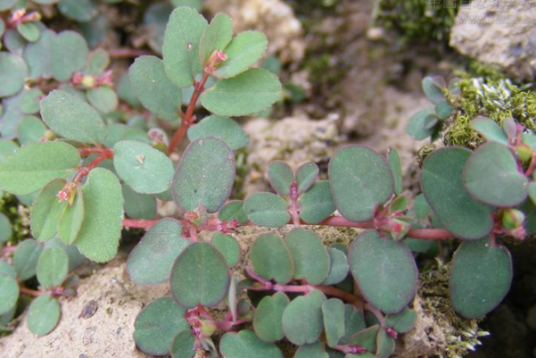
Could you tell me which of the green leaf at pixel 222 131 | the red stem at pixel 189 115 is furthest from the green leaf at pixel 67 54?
the green leaf at pixel 222 131

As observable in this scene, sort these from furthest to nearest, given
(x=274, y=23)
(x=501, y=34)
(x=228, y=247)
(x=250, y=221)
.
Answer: (x=274, y=23), (x=501, y=34), (x=250, y=221), (x=228, y=247)

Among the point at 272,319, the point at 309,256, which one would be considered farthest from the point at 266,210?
the point at 272,319

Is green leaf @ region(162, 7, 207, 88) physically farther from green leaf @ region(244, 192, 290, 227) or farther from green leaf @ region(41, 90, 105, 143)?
green leaf @ region(244, 192, 290, 227)

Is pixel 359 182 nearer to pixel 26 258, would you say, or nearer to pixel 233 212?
pixel 233 212

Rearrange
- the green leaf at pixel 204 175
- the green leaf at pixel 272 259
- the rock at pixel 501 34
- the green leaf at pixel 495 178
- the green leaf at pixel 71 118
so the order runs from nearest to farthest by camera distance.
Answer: the green leaf at pixel 495 178
the green leaf at pixel 272 259
the green leaf at pixel 204 175
the green leaf at pixel 71 118
the rock at pixel 501 34

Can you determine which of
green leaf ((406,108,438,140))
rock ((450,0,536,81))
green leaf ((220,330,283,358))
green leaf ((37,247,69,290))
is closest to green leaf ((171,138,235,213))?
green leaf ((220,330,283,358))

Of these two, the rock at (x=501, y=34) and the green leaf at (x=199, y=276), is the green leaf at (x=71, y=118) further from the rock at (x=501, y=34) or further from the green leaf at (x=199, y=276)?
the rock at (x=501, y=34)

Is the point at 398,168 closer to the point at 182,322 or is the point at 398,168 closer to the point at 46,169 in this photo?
the point at 182,322
